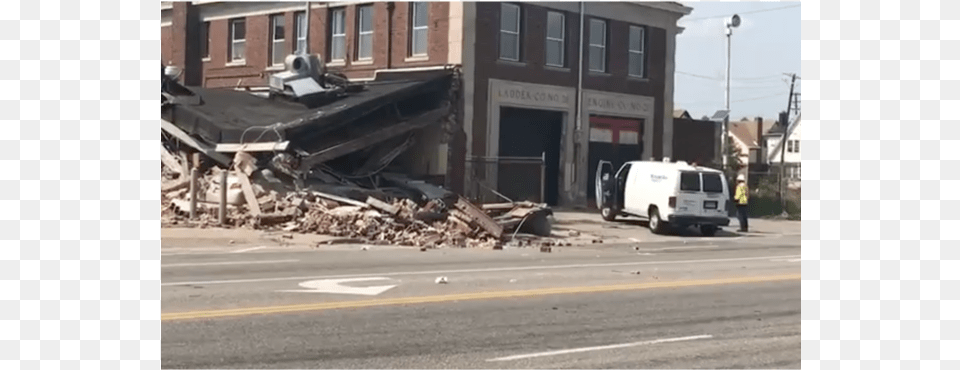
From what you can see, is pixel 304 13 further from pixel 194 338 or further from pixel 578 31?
pixel 194 338

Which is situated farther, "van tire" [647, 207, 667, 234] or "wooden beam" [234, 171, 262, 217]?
"van tire" [647, 207, 667, 234]

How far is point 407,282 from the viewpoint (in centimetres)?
1414

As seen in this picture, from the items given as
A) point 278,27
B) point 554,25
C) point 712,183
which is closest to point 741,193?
point 712,183

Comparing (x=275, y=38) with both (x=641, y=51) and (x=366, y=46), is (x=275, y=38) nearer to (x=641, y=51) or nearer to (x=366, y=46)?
(x=366, y=46)

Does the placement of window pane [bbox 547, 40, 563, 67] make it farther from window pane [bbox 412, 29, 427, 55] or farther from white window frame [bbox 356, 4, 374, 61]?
white window frame [bbox 356, 4, 374, 61]

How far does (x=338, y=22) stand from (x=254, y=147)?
1070 cm

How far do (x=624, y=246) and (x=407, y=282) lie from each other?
10.6 metres

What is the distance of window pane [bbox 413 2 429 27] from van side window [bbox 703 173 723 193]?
36.0ft

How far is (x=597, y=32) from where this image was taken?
3753cm

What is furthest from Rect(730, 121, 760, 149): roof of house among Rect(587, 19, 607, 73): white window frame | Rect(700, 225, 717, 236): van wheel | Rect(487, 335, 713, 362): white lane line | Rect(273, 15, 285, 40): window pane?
Rect(487, 335, 713, 362): white lane line

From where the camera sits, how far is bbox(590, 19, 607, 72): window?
37344 mm

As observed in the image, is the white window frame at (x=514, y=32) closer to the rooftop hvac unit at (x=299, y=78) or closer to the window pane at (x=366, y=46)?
the window pane at (x=366, y=46)

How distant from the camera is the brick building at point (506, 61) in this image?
34.0 m

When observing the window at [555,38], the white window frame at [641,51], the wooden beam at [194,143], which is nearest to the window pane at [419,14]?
the window at [555,38]
